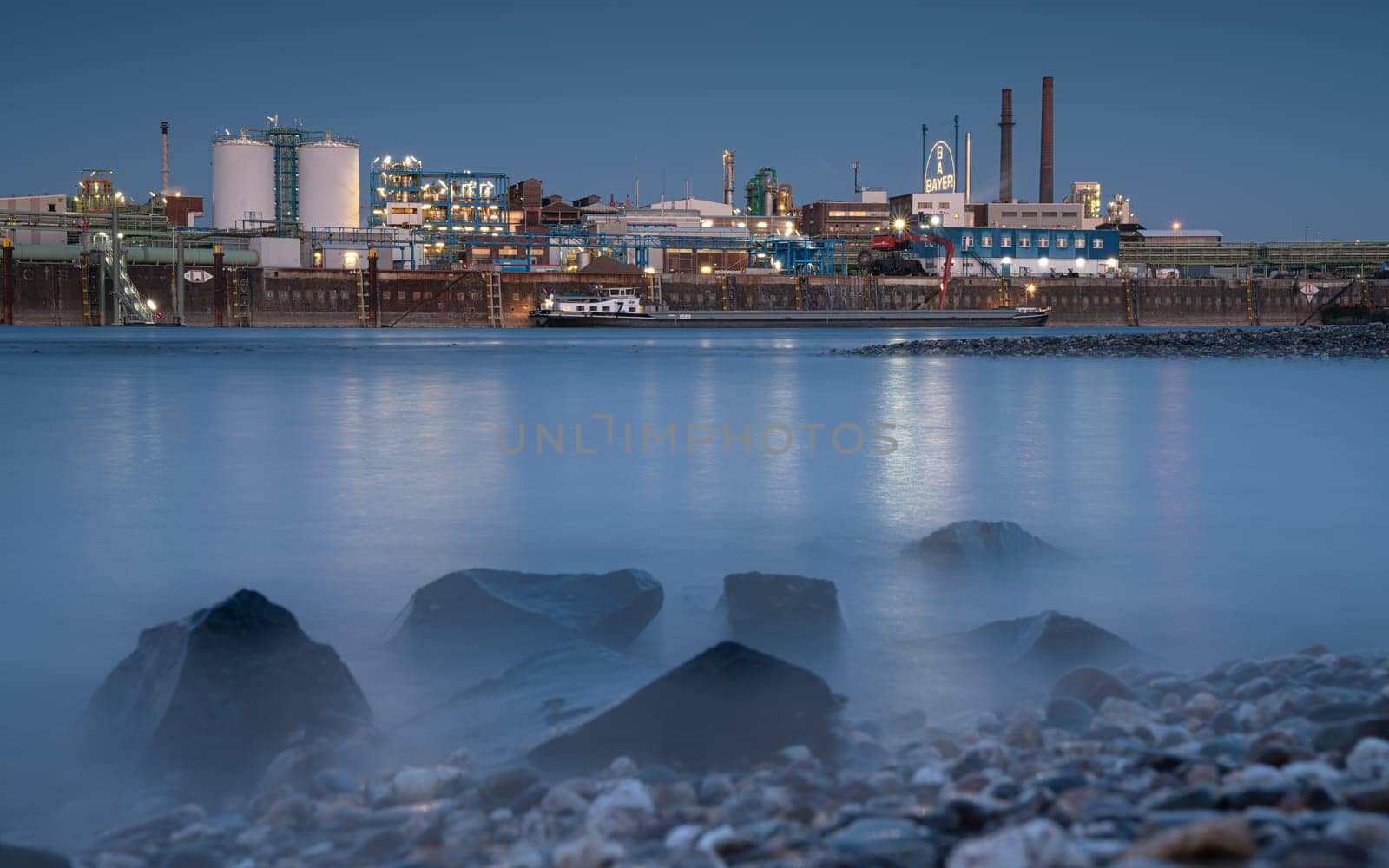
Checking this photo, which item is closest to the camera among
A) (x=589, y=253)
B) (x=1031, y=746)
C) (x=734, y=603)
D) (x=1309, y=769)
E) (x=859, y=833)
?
(x=859, y=833)

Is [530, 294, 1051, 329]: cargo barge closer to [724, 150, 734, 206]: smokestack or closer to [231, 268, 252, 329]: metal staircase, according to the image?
[231, 268, 252, 329]: metal staircase

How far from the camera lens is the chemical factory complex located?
194 feet

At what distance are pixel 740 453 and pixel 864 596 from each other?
503 cm

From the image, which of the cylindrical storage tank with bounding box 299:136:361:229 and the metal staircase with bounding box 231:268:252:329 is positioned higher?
the cylindrical storage tank with bounding box 299:136:361:229

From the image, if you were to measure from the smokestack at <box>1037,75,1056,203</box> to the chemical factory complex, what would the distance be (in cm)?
16

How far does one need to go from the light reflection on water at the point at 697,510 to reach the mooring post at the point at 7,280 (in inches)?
1688

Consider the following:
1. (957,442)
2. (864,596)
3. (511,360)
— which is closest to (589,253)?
(511,360)

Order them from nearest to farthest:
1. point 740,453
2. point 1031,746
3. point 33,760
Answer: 1. point 1031,746
2. point 33,760
3. point 740,453

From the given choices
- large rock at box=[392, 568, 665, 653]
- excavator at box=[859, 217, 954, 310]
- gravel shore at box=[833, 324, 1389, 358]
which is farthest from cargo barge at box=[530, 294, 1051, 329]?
large rock at box=[392, 568, 665, 653]

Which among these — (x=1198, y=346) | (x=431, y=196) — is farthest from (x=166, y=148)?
(x=1198, y=346)

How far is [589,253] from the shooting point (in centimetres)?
7962

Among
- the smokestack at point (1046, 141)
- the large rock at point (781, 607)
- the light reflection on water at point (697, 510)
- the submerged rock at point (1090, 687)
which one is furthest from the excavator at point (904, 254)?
the submerged rock at point (1090, 687)

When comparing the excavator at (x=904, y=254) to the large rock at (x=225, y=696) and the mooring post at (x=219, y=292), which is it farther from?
the large rock at (x=225, y=696)

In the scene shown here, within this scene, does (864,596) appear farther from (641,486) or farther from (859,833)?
(641,486)
